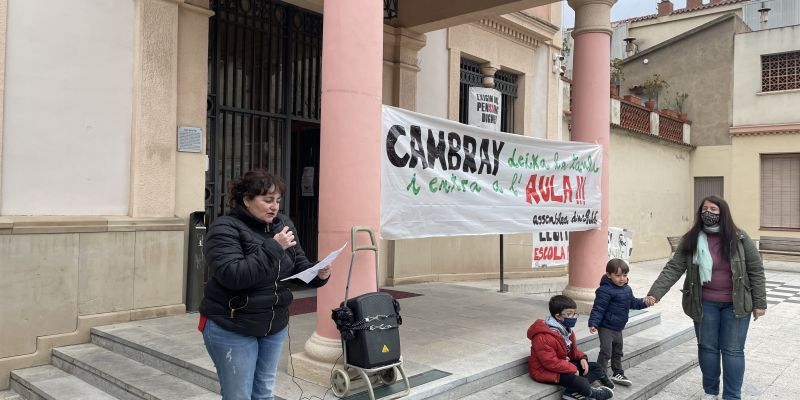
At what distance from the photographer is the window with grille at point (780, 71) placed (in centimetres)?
1880

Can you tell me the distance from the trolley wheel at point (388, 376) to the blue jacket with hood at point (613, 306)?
193 cm

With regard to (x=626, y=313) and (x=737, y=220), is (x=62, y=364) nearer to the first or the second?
(x=626, y=313)

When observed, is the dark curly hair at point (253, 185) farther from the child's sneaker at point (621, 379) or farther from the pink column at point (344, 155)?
the child's sneaker at point (621, 379)

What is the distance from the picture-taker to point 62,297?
5426 mm

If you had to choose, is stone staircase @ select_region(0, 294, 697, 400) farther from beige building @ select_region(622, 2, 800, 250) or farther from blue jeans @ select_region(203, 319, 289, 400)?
beige building @ select_region(622, 2, 800, 250)

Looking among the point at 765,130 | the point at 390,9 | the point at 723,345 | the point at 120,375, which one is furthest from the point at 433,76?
the point at 765,130

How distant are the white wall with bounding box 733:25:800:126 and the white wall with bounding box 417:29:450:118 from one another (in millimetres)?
14210

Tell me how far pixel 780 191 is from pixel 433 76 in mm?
15106

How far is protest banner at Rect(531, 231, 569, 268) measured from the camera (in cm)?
933

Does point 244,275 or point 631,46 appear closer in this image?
point 244,275

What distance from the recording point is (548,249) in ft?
31.0

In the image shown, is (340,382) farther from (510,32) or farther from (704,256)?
(510,32)

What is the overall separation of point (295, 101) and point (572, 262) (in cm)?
429

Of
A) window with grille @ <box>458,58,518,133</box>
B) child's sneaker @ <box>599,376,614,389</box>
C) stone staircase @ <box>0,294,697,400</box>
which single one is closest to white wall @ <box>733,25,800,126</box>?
window with grille @ <box>458,58,518,133</box>
